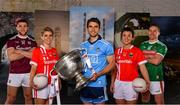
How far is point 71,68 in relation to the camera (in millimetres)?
4578

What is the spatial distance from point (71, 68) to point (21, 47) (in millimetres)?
1434

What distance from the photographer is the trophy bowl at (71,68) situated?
455 centimetres

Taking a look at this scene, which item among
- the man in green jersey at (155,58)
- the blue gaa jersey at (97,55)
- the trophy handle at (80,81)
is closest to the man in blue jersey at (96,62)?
the blue gaa jersey at (97,55)

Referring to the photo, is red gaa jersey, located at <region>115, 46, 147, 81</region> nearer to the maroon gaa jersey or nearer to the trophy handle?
the trophy handle

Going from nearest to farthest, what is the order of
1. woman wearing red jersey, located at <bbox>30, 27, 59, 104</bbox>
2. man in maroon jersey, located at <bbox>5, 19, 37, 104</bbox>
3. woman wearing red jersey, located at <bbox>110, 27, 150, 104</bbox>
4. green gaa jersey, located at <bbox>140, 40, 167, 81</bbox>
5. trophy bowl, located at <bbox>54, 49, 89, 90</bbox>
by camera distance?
trophy bowl, located at <bbox>54, 49, 89, 90</bbox> < woman wearing red jersey, located at <bbox>30, 27, 59, 104</bbox> < woman wearing red jersey, located at <bbox>110, 27, 150, 104</bbox> < man in maroon jersey, located at <bbox>5, 19, 37, 104</bbox> < green gaa jersey, located at <bbox>140, 40, 167, 81</bbox>

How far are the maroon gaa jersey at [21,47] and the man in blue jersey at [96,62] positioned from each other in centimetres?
121

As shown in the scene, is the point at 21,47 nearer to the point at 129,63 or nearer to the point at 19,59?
the point at 19,59

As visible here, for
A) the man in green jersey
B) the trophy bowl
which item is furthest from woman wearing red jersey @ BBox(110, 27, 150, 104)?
the trophy bowl

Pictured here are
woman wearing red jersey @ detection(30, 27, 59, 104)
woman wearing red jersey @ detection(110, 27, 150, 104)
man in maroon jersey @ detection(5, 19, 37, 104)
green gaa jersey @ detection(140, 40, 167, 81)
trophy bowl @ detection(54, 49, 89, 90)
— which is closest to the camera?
trophy bowl @ detection(54, 49, 89, 90)

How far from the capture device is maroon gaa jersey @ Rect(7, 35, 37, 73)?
570 centimetres

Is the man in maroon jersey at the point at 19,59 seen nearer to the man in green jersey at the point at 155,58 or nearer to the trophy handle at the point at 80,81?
the trophy handle at the point at 80,81

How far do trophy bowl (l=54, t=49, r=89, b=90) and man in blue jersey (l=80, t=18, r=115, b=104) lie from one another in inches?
7.0

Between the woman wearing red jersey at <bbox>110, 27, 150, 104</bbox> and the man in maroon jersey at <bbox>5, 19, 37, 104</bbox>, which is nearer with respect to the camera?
the woman wearing red jersey at <bbox>110, 27, 150, 104</bbox>

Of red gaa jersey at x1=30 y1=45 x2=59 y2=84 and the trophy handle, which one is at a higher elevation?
red gaa jersey at x1=30 y1=45 x2=59 y2=84
